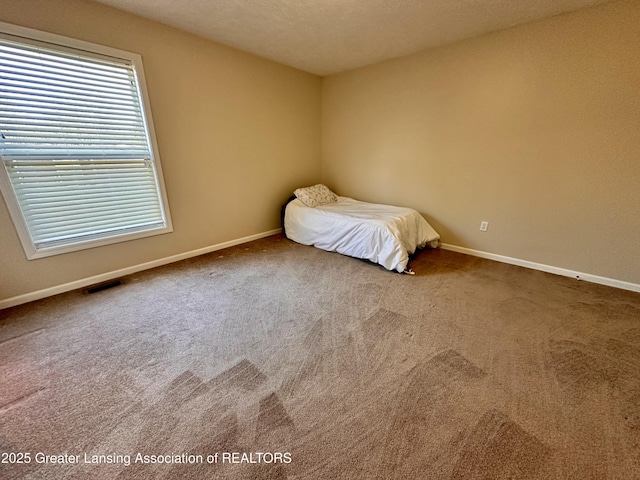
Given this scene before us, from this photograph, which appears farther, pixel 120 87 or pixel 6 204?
pixel 120 87

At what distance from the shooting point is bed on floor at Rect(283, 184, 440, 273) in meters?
2.71

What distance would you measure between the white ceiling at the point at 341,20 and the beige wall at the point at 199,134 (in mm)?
233

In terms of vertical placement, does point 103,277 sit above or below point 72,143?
below

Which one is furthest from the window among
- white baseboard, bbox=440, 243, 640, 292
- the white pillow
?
white baseboard, bbox=440, 243, 640, 292

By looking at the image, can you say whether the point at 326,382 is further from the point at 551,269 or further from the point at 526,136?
the point at 526,136

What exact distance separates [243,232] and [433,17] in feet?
10.1

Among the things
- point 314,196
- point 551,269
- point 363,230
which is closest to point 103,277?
point 314,196

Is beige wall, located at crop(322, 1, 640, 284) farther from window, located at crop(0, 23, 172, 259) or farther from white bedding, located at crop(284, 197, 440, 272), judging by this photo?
window, located at crop(0, 23, 172, 259)

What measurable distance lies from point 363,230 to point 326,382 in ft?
5.77

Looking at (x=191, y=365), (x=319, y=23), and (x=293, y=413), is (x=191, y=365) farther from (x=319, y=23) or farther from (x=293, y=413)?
(x=319, y=23)

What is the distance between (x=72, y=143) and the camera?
2.15 metres

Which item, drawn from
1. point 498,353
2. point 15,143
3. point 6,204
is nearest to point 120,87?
point 15,143

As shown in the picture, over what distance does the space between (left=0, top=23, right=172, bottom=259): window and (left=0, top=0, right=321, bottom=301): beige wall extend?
10 centimetres

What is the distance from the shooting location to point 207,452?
108 cm
